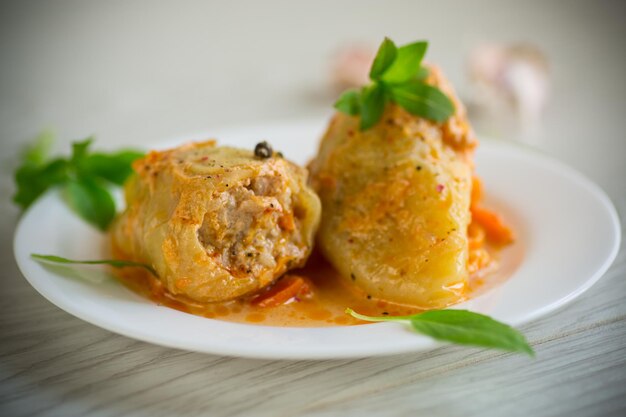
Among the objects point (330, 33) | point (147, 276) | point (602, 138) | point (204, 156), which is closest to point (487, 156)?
point (602, 138)

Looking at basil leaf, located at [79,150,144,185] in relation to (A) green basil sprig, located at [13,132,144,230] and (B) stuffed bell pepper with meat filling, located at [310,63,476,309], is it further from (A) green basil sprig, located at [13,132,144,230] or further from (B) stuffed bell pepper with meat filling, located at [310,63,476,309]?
(B) stuffed bell pepper with meat filling, located at [310,63,476,309]

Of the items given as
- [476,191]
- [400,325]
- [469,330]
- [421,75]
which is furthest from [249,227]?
[476,191]

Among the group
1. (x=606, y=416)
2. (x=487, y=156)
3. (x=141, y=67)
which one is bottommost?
(x=606, y=416)

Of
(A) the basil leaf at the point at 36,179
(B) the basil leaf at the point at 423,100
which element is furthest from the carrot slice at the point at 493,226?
(A) the basil leaf at the point at 36,179

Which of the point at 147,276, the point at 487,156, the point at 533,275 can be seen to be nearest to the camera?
the point at 533,275

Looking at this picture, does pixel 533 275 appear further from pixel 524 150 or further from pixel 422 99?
pixel 524 150

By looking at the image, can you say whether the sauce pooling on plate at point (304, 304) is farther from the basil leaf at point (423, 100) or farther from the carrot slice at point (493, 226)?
the basil leaf at point (423, 100)

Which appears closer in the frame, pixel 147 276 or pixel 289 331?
pixel 289 331
